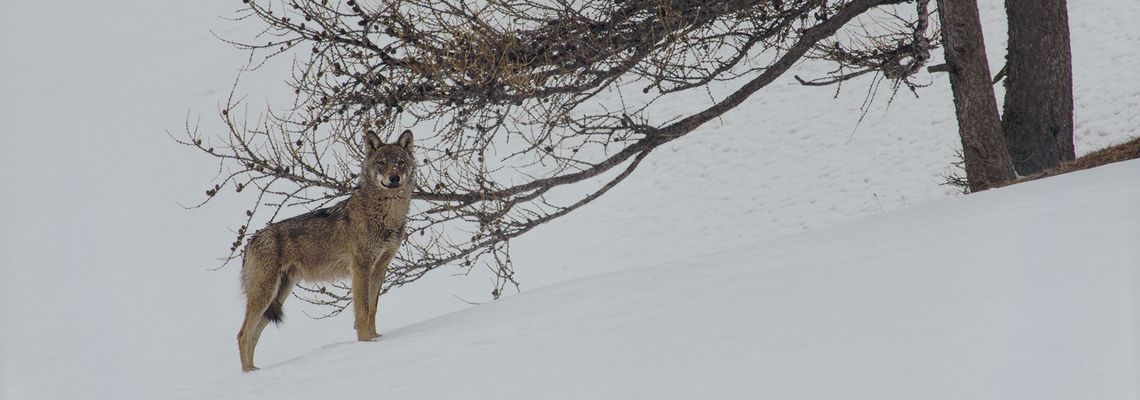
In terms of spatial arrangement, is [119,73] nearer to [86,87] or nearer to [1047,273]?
[86,87]

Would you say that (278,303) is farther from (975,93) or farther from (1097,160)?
(1097,160)

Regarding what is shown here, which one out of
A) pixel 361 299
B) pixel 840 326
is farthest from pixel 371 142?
pixel 840 326

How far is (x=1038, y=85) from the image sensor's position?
10.9 m

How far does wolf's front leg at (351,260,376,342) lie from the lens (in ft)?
26.4

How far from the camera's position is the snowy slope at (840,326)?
13.4ft

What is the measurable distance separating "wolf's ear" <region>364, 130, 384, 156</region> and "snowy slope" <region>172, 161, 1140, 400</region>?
1565mm

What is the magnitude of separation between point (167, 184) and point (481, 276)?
9296 millimetres

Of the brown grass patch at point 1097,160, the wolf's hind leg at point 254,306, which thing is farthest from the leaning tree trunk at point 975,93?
the wolf's hind leg at point 254,306

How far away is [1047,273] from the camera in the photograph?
501cm

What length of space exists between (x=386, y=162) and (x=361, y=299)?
3.45ft

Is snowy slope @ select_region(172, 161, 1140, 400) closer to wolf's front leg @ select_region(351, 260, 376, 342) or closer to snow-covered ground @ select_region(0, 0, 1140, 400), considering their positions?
snow-covered ground @ select_region(0, 0, 1140, 400)

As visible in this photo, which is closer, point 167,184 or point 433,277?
point 433,277

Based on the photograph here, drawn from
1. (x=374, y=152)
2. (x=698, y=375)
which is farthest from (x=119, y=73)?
(x=698, y=375)

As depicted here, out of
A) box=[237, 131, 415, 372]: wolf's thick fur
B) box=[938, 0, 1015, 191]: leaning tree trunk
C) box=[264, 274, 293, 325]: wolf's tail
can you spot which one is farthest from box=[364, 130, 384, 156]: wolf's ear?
box=[938, 0, 1015, 191]: leaning tree trunk
